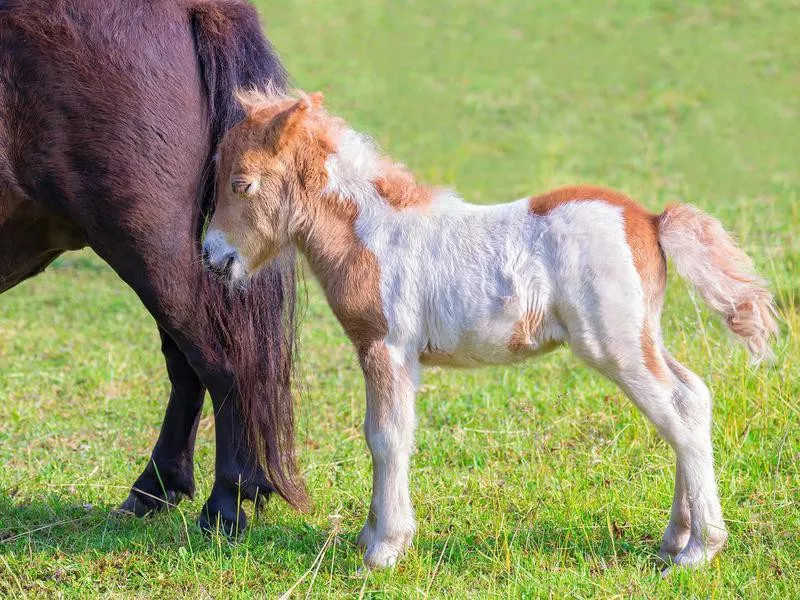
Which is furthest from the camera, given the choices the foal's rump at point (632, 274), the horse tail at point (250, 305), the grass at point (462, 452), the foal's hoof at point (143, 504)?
the foal's hoof at point (143, 504)

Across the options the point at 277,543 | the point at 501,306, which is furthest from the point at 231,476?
the point at 501,306

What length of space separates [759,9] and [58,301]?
11532 millimetres

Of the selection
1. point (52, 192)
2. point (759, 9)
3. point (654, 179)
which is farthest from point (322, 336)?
point (759, 9)

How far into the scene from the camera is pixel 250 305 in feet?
13.0

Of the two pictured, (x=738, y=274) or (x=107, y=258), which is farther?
(x=107, y=258)

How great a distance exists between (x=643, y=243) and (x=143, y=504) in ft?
7.78

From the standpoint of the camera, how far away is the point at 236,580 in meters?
3.63

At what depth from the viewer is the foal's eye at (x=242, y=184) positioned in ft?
11.2

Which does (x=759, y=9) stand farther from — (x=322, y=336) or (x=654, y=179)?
(x=322, y=336)

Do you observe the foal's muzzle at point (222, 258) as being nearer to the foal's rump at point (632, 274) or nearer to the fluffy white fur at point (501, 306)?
the fluffy white fur at point (501, 306)

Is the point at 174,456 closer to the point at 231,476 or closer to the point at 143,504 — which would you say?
the point at 143,504

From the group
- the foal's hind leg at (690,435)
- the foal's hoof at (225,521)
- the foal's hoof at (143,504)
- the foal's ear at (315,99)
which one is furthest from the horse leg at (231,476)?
the foal's hind leg at (690,435)

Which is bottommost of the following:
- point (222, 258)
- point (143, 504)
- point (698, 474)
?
point (143, 504)

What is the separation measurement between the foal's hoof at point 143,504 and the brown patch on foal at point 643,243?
6.68 ft
